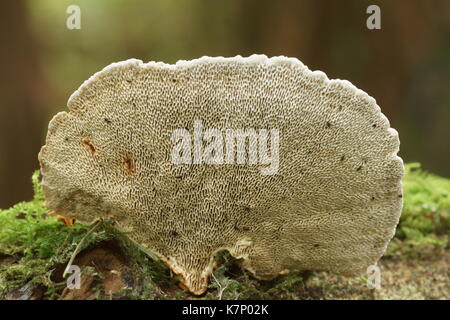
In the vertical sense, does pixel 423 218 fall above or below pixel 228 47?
below

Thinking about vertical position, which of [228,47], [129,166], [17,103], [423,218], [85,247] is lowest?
[423,218]

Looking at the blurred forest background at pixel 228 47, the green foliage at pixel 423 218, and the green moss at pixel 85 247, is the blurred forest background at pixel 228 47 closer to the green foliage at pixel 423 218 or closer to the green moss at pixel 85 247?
the green moss at pixel 85 247

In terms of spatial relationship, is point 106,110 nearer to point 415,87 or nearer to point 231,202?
point 231,202

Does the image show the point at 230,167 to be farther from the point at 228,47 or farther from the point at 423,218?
the point at 228,47

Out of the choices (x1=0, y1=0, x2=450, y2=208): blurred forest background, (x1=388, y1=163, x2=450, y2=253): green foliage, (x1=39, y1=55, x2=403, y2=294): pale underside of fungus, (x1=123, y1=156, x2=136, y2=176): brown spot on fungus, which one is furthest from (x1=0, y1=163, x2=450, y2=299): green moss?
(x1=0, y1=0, x2=450, y2=208): blurred forest background

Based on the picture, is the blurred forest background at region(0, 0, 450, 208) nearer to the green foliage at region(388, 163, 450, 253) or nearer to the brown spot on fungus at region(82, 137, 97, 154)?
the green foliage at region(388, 163, 450, 253)

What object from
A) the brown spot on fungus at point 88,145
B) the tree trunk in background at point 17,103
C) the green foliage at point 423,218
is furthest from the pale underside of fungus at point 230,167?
the tree trunk in background at point 17,103

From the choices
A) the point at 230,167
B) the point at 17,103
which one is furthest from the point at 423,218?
the point at 17,103
